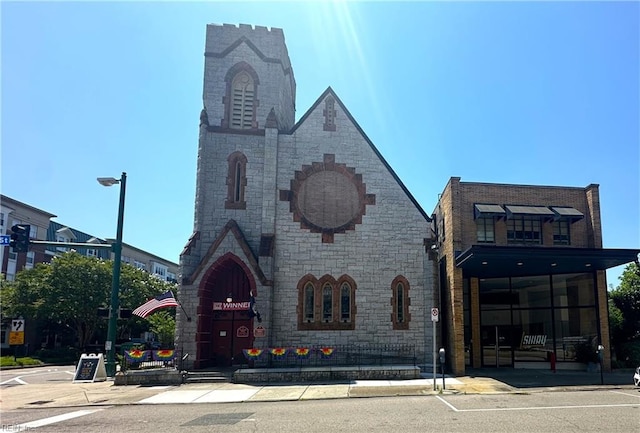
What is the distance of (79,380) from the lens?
2127 cm

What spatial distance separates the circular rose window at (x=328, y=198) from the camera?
23.9 meters

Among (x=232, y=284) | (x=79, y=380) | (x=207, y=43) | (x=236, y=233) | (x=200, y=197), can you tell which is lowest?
(x=79, y=380)

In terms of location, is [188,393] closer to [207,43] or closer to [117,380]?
[117,380]

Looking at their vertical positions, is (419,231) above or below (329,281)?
above

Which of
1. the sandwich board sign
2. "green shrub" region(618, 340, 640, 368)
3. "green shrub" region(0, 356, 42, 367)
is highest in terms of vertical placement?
"green shrub" region(618, 340, 640, 368)

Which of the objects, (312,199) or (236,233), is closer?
(236,233)

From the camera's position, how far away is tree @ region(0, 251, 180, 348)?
132 ft

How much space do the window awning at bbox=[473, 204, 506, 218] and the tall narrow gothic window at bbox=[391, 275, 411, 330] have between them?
486 cm

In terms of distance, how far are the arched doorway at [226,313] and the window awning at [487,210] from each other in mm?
11544

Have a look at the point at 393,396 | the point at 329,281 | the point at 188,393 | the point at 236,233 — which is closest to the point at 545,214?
the point at 329,281

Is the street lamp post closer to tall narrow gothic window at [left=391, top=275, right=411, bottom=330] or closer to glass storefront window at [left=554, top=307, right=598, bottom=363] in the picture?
tall narrow gothic window at [left=391, top=275, right=411, bottom=330]

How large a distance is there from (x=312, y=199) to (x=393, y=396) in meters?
11.4

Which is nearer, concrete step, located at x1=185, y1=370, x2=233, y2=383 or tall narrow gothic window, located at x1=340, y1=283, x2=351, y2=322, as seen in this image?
concrete step, located at x1=185, y1=370, x2=233, y2=383

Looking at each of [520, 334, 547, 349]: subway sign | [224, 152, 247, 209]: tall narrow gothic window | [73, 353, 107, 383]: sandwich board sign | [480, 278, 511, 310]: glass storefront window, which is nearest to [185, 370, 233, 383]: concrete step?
[73, 353, 107, 383]: sandwich board sign
